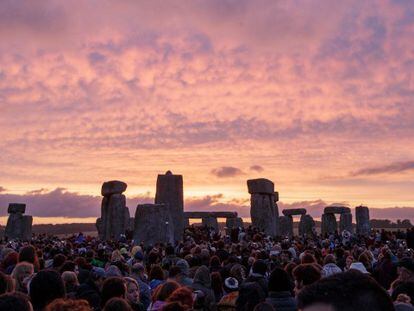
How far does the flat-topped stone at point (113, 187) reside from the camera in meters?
25.9

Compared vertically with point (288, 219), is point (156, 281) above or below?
below

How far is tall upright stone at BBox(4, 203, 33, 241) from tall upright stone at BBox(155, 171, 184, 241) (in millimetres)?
11427

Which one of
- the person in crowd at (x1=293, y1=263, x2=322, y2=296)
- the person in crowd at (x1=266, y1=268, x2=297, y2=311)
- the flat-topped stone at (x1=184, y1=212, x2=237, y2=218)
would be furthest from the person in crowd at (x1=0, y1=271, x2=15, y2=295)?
the flat-topped stone at (x1=184, y1=212, x2=237, y2=218)

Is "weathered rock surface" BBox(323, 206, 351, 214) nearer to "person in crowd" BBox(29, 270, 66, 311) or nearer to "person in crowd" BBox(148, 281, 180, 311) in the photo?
"person in crowd" BBox(148, 281, 180, 311)

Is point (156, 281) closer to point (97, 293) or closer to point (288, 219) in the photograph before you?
point (97, 293)

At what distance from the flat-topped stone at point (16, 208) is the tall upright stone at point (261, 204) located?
15.3 m

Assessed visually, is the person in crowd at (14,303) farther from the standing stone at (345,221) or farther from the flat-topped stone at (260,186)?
the standing stone at (345,221)

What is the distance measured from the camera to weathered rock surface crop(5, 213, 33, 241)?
30750 mm

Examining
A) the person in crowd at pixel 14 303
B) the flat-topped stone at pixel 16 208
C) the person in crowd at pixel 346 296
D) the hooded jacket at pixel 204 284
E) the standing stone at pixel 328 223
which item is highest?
the flat-topped stone at pixel 16 208

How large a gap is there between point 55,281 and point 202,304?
2.37 metres

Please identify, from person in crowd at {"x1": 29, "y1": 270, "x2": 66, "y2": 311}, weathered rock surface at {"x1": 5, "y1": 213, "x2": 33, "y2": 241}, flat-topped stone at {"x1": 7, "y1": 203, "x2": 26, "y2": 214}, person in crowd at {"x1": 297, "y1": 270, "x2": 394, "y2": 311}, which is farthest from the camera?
flat-topped stone at {"x1": 7, "y1": 203, "x2": 26, "y2": 214}

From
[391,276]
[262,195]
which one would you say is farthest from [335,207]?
[391,276]

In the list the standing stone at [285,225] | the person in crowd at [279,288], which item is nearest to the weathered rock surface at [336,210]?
the standing stone at [285,225]

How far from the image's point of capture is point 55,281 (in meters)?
4.45
